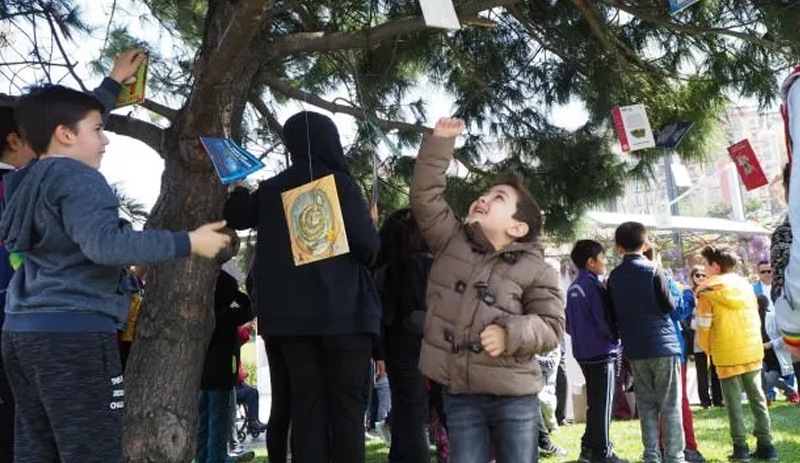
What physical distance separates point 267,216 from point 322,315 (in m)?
0.48

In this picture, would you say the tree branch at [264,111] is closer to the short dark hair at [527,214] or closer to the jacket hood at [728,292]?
the short dark hair at [527,214]

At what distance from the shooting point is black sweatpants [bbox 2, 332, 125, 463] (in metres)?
2.34

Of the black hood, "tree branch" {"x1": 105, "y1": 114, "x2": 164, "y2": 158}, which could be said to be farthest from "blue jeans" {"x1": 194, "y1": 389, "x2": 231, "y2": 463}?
the black hood

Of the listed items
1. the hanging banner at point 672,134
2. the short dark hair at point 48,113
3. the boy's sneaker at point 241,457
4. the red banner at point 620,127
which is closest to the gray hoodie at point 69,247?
the short dark hair at point 48,113

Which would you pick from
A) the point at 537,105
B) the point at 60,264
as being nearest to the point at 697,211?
the point at 537,105

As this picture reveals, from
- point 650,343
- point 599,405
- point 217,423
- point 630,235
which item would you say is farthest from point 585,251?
point 217,423

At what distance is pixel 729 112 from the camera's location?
195 inches

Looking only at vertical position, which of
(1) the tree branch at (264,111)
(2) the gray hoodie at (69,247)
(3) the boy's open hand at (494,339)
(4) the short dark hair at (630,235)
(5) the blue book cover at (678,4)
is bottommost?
(3) the boy's open hand at (494,339)

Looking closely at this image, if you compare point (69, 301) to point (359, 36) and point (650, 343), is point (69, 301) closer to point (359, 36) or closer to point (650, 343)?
point (359, 36)

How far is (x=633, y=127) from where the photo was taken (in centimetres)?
467

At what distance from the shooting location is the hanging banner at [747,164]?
5469 mm

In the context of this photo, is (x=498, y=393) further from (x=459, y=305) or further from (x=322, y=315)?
(x=322, y=315)

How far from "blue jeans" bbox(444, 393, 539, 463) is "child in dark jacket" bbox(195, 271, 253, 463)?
2.04 metres

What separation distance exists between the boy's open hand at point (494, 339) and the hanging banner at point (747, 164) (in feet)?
10.7
